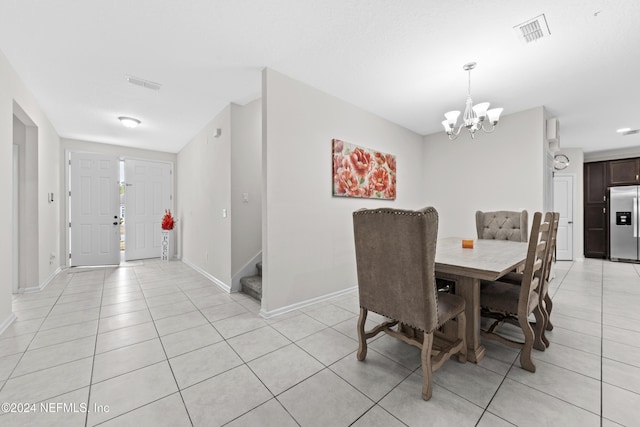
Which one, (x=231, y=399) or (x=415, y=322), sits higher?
(x=415, y=322)

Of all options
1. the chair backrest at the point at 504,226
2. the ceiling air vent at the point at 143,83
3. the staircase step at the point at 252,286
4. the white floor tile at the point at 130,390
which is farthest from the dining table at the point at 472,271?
the ceiling air vent at the point at 143,83

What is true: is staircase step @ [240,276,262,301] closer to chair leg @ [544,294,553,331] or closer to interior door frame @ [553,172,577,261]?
chair leg @ [544,294,553,331]

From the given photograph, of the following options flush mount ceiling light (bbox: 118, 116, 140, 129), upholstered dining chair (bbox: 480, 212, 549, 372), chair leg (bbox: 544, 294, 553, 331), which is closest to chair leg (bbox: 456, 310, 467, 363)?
upholstered dining chair (bbox: 480, 212, 549, 372)

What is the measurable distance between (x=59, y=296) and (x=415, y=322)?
13.9 ft

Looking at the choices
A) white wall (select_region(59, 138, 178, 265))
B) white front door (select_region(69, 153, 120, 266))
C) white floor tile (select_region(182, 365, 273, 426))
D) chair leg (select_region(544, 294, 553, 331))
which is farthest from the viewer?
white front door (select_region(69, 153, 120, 266))

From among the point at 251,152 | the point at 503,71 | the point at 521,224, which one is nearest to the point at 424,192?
the point at 521,224

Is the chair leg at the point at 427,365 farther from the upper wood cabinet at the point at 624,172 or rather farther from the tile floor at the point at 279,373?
the upper wood cabinet at the point at 624,172

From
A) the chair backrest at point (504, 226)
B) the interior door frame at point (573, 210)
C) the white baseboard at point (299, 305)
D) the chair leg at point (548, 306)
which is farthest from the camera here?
the interior door frame at point (573, 210)

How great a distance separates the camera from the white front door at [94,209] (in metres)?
5.11

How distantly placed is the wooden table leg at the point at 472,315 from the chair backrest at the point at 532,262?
0.26m

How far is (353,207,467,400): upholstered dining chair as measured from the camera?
4.73 ft

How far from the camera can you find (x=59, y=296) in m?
3.31

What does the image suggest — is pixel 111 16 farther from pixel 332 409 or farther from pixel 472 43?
pixel 332 409

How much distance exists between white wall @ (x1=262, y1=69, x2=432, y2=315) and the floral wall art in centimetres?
10
